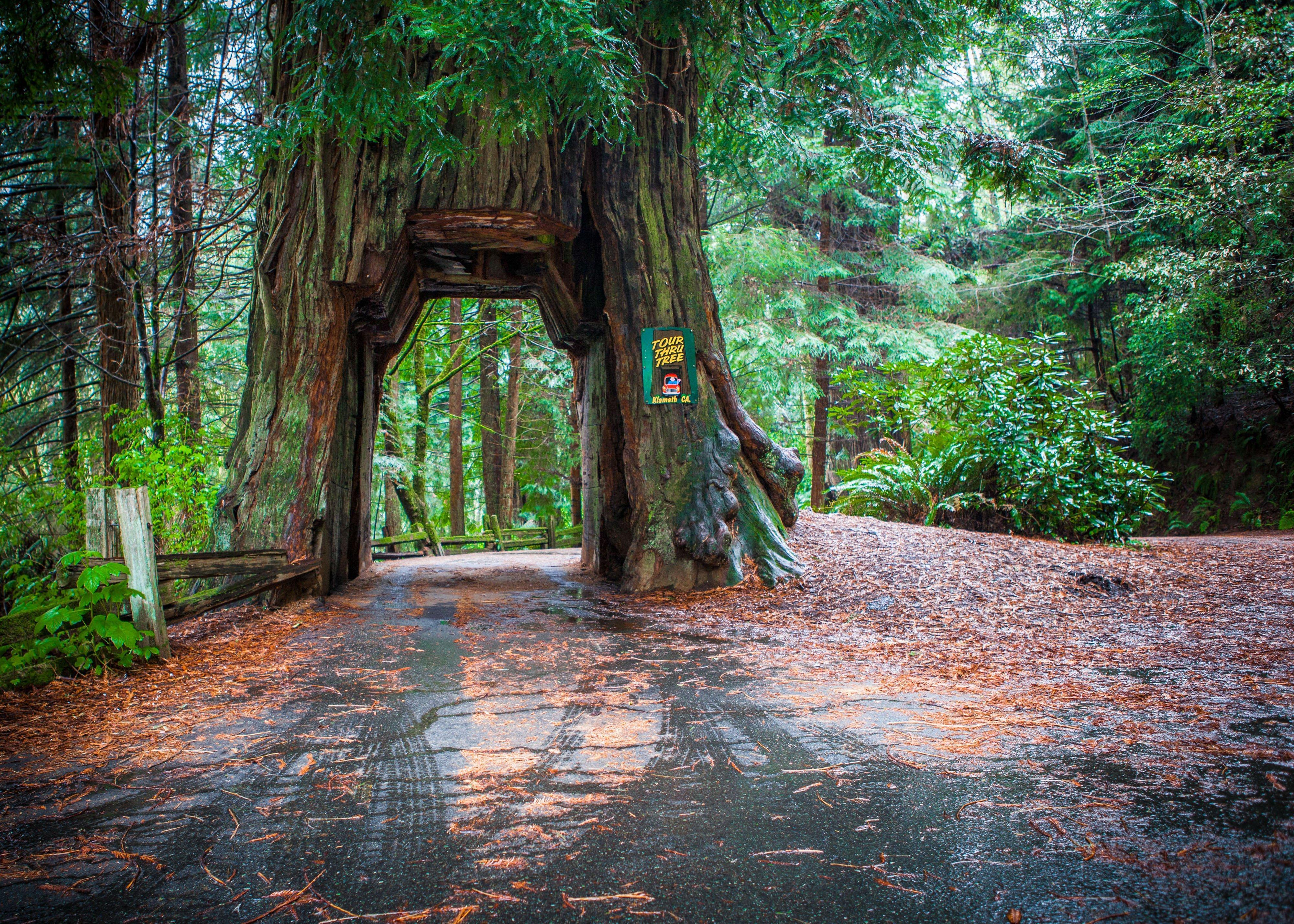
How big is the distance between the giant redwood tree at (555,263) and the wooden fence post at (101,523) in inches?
62.6

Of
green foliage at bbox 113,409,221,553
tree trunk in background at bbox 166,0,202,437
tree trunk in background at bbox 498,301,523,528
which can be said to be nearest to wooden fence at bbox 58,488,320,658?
green foliage at bbox 113,409,221,553

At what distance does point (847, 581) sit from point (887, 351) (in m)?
10.9

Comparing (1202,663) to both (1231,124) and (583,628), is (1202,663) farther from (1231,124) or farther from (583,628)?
(1231,124)

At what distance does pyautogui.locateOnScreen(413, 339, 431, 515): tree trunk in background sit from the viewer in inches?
604

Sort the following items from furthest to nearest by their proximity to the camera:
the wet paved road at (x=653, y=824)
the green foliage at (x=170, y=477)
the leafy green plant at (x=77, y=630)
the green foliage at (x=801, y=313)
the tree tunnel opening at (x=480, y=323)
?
1. the green foliage at (x=801, y=313)
2. the tree tunnel opening at (x=480, y=323)
3. the green foliage at (x=170, y=477)
4. the leafy green plant at (x=77, y=630)
5. the wet paved road at (x=653, y=824)

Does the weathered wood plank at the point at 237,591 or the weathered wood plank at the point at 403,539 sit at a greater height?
the weathered wood plank at the point at 237,591

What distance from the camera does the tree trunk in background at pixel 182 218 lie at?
7750 mm

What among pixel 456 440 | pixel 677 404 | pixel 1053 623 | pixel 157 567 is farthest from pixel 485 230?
pixel 456 440

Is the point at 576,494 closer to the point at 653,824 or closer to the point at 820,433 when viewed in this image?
the point at 820,433

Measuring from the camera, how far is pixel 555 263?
8.03m

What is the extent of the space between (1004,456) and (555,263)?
6102 mm

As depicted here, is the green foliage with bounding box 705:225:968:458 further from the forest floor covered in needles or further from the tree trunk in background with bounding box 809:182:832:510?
the forest floor covered in needles

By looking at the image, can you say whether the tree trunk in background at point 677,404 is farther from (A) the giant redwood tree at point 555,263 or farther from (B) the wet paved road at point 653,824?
(B) the wet paved road at point 653,824

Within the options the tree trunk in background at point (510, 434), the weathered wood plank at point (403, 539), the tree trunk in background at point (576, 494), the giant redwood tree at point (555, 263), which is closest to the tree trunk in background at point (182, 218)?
the giant redwood tree at point (555, 263)
